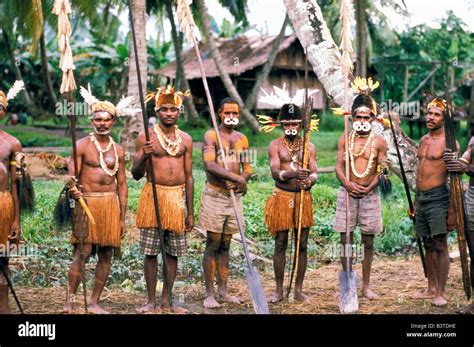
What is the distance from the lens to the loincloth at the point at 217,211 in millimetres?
6023

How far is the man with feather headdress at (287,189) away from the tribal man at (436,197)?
966 millimetres

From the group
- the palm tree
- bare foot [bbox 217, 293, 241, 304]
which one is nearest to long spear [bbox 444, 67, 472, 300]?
bare foot [bbox 217, 293, 241, 304]

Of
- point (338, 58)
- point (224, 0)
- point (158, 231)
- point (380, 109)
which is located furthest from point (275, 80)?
point (158, 231)

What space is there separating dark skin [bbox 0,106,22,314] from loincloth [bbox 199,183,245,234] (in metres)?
1.52

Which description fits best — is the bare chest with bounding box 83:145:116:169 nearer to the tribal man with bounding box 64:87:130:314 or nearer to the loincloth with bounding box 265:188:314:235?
the tribal man with bounding box 64:87:130:314

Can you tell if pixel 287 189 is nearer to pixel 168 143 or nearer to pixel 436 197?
pixel 168 143

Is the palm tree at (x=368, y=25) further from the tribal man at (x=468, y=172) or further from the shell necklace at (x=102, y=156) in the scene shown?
the shell necklace at (x=102, y=156)

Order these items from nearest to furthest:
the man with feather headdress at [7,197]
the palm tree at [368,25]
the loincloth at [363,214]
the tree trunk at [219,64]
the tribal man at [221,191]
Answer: the man with feather headdress at [7,197] < the tribal man at [221,191] < the loincloth at [363,214] < the tree trunk at [219,64] < the palm tree at [368,25]

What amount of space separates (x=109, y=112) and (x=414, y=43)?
20.2 m

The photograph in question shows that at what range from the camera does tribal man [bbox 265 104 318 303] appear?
605cm

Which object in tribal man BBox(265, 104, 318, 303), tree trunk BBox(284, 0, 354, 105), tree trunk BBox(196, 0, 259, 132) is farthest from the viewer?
tree trunk BBox(196, 0, 259, 132)

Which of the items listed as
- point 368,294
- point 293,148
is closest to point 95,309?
point 293,148

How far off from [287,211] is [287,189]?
0.20 meters

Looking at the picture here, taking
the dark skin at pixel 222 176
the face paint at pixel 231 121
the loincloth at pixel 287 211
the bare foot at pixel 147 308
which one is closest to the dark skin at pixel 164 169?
the bare foot at pixel 147 308
